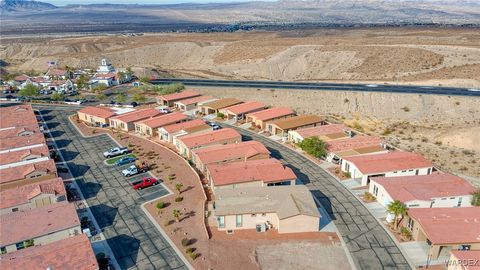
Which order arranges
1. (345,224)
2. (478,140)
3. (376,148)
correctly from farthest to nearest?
(478,140) → (376,148) → (345,224)

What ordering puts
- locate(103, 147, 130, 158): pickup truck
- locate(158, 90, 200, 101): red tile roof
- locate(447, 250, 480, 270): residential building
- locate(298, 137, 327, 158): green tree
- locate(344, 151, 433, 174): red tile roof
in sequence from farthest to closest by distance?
locate(158, 90, 200, 101): red tile roof → locate(103, 147, 130, 158): pickup truck → locate(298, 137, 327, 158): green tree → locate(344, 151, 433, 174): red tile roof → locate(447, 250, 480, 270): residential building

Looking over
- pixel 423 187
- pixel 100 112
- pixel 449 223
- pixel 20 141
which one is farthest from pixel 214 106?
pixel 449 223

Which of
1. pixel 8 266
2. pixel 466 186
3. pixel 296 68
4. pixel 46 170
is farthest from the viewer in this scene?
pixel 296 68

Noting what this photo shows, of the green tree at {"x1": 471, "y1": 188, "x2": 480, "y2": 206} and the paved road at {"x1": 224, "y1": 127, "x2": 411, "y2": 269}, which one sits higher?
the green tree at {"x1": 471, "y1": 188, "x2": 480, "y2": 206}

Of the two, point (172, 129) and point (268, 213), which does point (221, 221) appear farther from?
point (172, 129)

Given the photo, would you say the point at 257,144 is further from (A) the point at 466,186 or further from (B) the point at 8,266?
(B) the point at 8,266

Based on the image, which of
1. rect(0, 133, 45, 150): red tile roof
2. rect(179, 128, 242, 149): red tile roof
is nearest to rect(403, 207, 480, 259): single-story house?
rect(179, 128, 242, 149): red tile roof

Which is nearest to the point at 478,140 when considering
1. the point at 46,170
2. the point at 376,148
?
the point at 376,148

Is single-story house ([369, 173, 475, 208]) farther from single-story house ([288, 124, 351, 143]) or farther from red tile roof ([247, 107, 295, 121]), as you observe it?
red tile roof ([247, 107, 295, 121])
